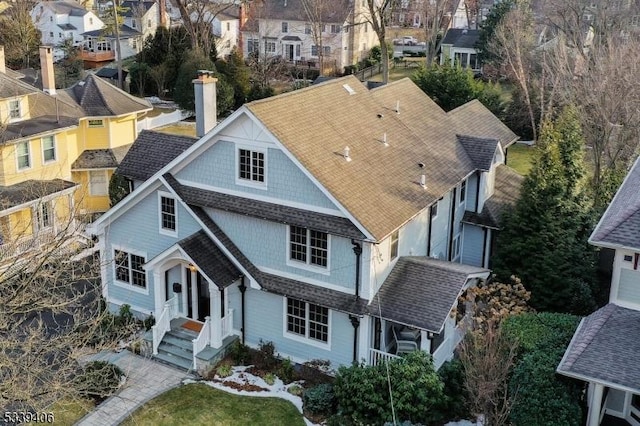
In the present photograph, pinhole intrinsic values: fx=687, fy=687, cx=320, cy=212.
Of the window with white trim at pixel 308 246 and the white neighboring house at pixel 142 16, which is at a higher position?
the white neighboring house at pixel 142 16

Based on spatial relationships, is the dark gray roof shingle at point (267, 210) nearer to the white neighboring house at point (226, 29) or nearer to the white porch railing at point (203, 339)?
the white porch railing at point (203, 339)

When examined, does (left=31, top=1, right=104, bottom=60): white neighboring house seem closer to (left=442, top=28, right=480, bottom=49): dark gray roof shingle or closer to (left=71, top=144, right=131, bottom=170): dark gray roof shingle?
(left=442, top=28, right=480, bottom=49): dark gray roof shingle

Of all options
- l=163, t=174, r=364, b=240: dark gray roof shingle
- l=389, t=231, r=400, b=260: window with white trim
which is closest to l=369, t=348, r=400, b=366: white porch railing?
l=389, t=231, r=400, b=260: window with white trim

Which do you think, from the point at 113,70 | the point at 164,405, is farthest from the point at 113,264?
the point at 113,70

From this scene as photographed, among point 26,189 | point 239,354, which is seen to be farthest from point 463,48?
point 239,354

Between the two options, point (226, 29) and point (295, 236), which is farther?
point (226, 29)

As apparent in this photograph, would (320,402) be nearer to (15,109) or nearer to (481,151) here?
(481,151)

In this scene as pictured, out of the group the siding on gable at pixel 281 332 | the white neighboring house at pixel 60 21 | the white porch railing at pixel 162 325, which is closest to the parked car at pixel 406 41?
the white neighboring house at pixel 60 21
